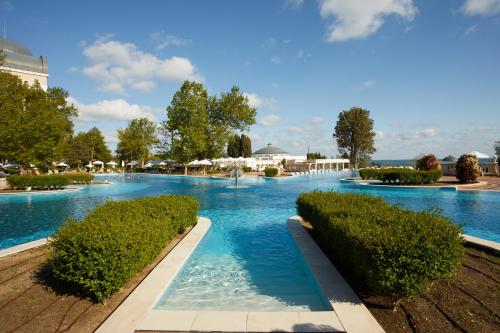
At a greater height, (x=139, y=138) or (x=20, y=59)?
(x=20, y=59)

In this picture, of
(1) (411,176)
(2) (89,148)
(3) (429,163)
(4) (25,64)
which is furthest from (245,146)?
(1) (411,176)

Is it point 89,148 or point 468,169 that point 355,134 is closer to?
point 468,169

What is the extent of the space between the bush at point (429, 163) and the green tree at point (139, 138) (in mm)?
62525

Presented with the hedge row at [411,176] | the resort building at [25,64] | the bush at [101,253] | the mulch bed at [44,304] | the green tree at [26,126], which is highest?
the resort building at [25,64]

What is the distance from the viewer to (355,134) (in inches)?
2960

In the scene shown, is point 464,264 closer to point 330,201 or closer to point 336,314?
point 330,201

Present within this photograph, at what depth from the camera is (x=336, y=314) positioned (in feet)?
15.8

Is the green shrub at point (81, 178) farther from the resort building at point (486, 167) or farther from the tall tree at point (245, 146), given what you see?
the tall tree at point (245, 146)

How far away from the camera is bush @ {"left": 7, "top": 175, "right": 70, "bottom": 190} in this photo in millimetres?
25388

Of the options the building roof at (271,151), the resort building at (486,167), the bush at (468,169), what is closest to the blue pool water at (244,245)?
the bush at (468,169)

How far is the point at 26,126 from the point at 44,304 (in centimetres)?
2949

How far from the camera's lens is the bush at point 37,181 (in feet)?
83.3

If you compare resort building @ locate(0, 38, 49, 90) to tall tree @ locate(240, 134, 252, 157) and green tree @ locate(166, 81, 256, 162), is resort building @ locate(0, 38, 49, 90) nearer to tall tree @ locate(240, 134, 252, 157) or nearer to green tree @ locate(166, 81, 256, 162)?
green tree @ locate(166, 81, 256, 162)

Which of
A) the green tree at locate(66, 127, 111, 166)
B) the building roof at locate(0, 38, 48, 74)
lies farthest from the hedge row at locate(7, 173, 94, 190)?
the green tree at locate(66, 127, 111, 166)
